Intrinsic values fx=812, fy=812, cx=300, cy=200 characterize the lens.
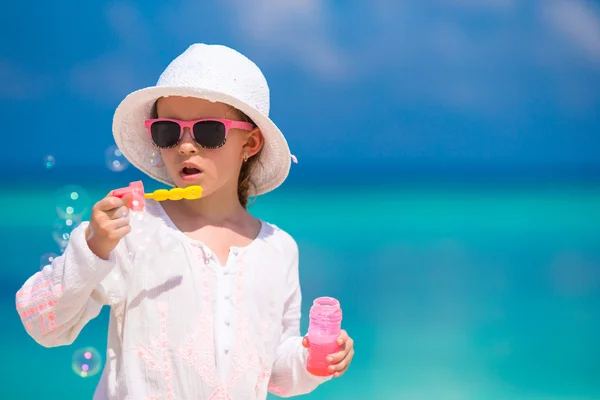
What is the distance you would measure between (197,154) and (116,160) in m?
0.21

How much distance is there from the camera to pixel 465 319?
2.84 meters

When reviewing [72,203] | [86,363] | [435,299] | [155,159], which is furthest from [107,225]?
[435,299]

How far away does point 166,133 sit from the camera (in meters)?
1.07

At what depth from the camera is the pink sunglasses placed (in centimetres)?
107

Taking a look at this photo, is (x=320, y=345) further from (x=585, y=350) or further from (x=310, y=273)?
(x=310, y=273)

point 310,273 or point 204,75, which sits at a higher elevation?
point 310,273

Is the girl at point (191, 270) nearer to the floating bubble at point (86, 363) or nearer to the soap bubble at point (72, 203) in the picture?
the soap bubble at point (72, 203)

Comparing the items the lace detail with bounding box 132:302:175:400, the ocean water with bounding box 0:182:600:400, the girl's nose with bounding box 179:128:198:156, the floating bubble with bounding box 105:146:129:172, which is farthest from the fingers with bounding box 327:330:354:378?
the ocean water with bounding box 0:182:600:400

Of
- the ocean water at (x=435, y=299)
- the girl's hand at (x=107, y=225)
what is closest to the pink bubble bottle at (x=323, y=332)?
the girl's hand at (x=107, y=225)

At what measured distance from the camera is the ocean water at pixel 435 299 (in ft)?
7.54

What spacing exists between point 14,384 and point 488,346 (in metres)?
1.44

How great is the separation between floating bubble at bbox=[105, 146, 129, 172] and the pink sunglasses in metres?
0.15

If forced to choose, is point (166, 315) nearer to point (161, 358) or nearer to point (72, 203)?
point (161, 358)

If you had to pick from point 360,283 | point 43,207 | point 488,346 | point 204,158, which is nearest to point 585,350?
point 488,346
